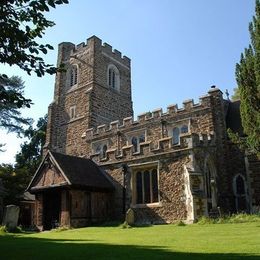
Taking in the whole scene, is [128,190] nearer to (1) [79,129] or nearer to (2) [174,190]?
(2) [174,190]

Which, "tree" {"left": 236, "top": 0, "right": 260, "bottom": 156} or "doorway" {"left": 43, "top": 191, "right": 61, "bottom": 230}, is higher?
"tree" {"left": 236, "top": 0, "right": 260, "bottom": 156}

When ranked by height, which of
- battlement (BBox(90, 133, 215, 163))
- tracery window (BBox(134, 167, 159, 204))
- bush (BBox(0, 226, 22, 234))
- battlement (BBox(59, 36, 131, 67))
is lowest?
bush (BBox(0, 226, 22, 234))

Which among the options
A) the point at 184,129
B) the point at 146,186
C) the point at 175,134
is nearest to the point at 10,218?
the point at 146,186

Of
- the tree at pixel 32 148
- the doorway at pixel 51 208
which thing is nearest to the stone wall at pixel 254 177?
the doorway at pixel 51 208

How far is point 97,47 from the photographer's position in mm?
33000

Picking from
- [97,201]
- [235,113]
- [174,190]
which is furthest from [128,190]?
[235,113]

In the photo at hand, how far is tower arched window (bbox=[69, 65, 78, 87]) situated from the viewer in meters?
33.9

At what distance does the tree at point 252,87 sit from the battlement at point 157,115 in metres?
7.54

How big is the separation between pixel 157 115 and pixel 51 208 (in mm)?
9024

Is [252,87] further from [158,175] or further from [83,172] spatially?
[83,172]

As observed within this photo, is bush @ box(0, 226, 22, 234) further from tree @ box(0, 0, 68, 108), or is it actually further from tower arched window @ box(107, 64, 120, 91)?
tower arched window @ box(107, 64, 120, 91)

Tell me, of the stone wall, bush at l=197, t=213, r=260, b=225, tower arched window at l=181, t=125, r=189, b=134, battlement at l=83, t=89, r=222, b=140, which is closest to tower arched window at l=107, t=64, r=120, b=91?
battlement at l=83, t=89, r=222, b=140

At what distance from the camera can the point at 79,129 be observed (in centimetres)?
3055

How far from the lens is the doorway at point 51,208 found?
20719 mm
